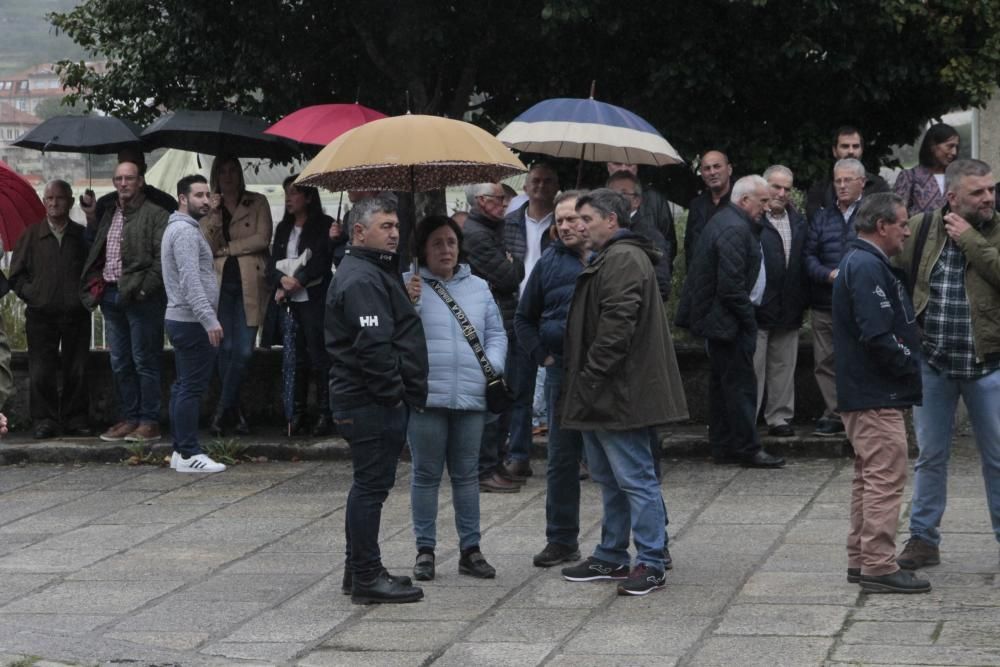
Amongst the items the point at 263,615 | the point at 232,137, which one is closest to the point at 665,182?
the point at 232,137

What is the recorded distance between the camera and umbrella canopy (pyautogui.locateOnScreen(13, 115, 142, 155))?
12016 mm

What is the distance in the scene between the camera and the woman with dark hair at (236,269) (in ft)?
38.9

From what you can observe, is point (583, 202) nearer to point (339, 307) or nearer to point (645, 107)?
point (339, 307)

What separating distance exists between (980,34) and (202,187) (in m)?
5.79

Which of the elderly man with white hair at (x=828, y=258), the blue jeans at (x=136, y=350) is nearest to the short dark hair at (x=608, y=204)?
the elderly man with white hair at (x=828, y=258)

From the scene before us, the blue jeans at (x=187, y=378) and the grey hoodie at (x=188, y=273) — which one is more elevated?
the grey hoodie at (x=188, y=273)

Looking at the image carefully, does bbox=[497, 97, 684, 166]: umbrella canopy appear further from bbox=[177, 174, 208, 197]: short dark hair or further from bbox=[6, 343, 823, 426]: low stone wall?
bbox=[177, 174, 208, 197]: short dark hair

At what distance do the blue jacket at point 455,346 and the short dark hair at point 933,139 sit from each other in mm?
4111

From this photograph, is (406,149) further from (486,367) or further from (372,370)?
(372,370)

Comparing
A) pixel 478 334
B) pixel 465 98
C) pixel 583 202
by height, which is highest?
pixel 465 98

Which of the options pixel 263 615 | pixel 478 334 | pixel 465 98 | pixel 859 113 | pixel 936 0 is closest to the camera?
pixel 263 615

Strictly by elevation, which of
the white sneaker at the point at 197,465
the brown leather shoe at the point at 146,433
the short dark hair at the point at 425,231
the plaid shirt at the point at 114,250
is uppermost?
the short dark hair at the point at 425,231

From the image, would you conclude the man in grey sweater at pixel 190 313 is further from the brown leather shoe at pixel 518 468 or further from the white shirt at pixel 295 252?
the brown leather shoe at pixel 518 468

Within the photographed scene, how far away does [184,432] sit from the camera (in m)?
11.0
